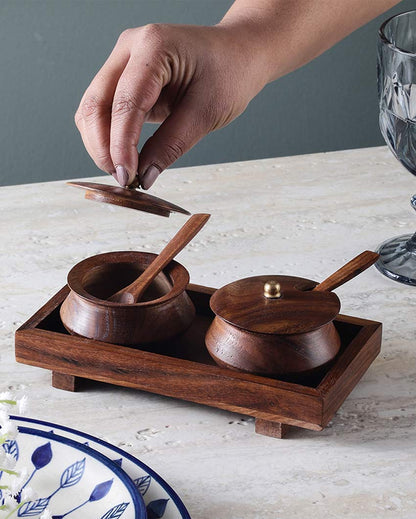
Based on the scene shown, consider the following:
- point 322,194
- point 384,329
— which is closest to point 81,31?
point 322,194

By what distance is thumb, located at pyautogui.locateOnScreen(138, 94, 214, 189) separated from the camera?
107cm

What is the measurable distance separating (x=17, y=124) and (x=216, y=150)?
0.70 meters

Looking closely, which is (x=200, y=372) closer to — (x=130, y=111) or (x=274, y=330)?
(x=274, y=330)

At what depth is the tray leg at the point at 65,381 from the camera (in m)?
0.87

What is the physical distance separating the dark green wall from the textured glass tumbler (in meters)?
1.77

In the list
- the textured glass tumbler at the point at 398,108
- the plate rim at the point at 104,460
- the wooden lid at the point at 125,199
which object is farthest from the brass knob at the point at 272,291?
the textured glass tumbler at the point at 398,108

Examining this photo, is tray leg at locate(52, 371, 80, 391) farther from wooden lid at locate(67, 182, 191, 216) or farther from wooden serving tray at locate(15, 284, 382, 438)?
wooden lid at locate(67, 182, 191, 216)

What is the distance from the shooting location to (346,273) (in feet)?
2.94

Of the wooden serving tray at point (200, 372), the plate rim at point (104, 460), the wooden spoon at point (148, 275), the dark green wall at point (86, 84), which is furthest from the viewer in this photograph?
the dark green wall at point (86, 84)

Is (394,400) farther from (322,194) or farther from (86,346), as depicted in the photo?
(322,194)

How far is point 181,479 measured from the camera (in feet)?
2.48

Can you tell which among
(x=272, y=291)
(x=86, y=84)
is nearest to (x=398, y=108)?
(x=272, y=291)

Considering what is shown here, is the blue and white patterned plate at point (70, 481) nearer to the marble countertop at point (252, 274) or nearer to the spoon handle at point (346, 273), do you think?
the marble countertop at point (252, 274)

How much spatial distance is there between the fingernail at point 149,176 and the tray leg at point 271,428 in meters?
0.35
